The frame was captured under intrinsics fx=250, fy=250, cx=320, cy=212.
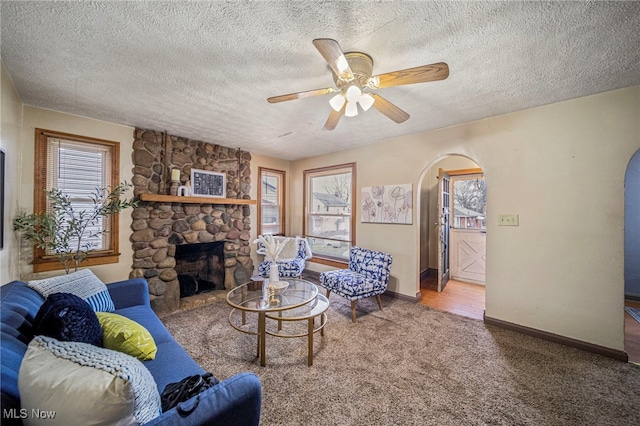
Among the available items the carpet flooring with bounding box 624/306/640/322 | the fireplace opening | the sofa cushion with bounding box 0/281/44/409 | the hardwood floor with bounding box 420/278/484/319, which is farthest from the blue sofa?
the carpet flooring with bounding box 624/306/640/322

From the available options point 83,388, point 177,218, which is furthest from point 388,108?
point 177,218

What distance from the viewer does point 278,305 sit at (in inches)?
90.2

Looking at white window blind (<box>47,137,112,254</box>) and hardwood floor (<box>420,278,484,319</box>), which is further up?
white window blind (<box>47,137,112,254</box>)

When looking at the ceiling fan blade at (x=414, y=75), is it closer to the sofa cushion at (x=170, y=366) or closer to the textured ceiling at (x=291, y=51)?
the textured ceiling at (x=291, y=51)

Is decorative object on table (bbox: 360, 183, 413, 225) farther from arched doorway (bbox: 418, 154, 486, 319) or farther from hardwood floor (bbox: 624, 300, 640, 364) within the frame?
hardwood floor (bbox: 624, 300, 640, 364)

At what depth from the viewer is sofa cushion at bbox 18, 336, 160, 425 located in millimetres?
756

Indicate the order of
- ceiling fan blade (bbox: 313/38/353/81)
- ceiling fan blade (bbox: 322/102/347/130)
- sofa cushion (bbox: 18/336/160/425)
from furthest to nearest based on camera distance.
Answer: ceiling fan blade (bbox: 322/102/347/130), ceiling fan blade (bbox: 313/38/353/81), sofa cushion (bbox: 18/336/160/425)

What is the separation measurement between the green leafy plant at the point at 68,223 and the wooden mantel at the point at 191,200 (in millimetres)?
182

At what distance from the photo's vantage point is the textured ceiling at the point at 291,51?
1.39 meters

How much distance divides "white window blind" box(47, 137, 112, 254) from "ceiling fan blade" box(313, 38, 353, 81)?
3.16 meters

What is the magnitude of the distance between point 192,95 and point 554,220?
380 centimetres

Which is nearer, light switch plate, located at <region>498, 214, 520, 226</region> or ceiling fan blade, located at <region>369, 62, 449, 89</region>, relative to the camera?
ceiling fan blade, located at <region>369, 62, 449, 89</region>

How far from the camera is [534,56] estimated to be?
1760mm

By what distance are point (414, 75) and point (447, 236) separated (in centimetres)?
389
